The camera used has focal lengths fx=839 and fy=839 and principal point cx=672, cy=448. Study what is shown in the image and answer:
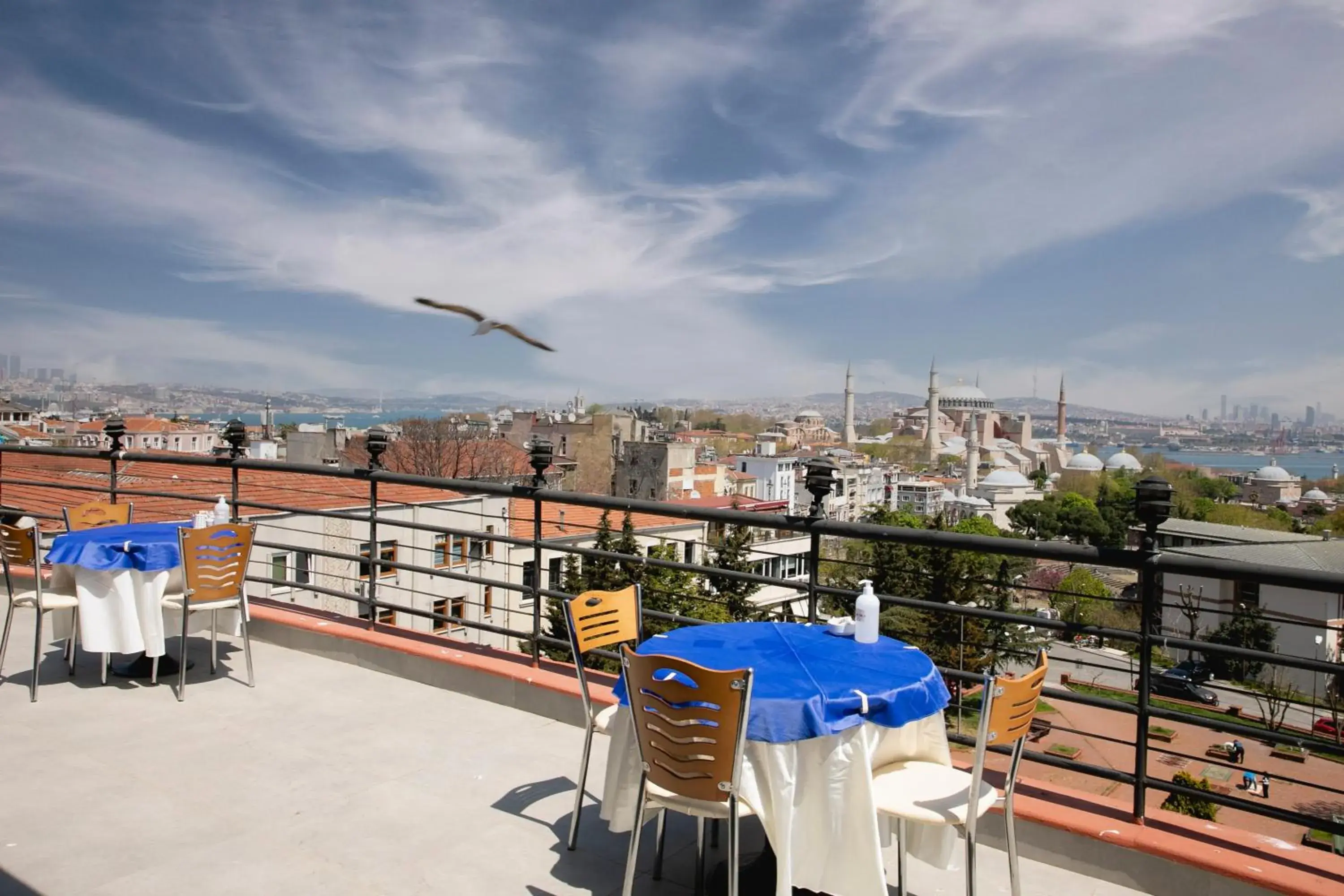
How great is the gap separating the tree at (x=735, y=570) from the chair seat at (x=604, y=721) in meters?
0.57

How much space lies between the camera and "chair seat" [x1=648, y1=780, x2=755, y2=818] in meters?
Answer: 2.33

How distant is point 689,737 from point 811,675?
1.49 feet

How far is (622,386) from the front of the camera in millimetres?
101750

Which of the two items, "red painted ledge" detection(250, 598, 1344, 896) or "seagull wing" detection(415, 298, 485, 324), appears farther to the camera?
"seagull wing" detection(415, 298, 485, 324)

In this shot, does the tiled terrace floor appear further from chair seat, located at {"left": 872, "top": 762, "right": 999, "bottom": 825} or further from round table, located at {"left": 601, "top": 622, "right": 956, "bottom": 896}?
round table, located at {"left": 601, "top": 622, "right": 956, "bottom": 896}

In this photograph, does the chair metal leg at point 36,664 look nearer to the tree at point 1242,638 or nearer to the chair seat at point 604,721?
the chair seat at point 604,721

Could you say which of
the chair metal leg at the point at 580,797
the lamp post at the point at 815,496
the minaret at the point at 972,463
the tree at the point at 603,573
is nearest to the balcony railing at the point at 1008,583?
the lamp post at the point at 815,496

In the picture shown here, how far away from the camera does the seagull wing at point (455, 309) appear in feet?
21.6

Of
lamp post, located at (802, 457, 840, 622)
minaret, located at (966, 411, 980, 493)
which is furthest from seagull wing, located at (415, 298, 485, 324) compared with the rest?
minaret, located at (966, 411, 980, 493)

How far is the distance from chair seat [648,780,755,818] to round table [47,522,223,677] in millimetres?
3510

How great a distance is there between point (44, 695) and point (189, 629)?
76 cm

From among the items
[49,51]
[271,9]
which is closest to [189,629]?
[271,9]

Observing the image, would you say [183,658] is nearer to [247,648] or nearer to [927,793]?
[247,648]

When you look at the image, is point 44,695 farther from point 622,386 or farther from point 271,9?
point 622,386
